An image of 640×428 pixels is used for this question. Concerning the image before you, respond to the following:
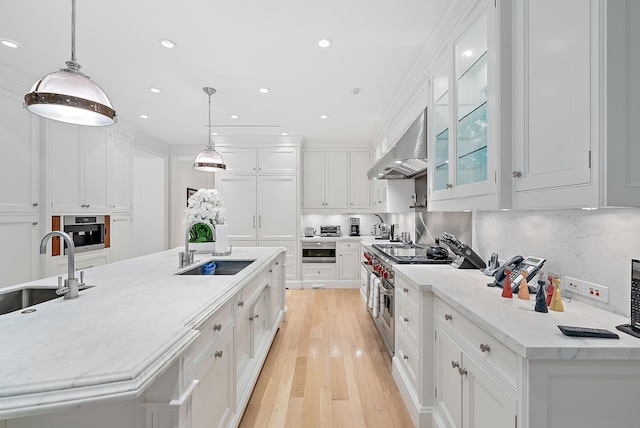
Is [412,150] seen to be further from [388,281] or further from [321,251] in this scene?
[321,251]

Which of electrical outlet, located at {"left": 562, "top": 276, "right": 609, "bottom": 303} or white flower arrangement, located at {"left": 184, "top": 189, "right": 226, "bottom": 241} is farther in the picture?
white flower arrangement, located at {"left": 184, "top": 189, "right": 226, "bottom": 241}

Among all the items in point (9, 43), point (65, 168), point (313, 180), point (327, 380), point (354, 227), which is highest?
point (9, 43)

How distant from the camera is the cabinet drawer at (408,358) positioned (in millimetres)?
1918

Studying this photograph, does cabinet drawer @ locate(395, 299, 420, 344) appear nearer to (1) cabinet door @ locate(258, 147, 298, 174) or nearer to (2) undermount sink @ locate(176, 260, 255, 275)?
(2) undermount sink @ locate(176, 260, 255, 275)

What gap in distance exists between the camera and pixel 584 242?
137 centimetres

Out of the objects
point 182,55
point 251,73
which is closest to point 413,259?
point 251,73

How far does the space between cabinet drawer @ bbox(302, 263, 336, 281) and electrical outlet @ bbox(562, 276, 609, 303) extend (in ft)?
13.4

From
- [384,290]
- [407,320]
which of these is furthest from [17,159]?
[407,320]

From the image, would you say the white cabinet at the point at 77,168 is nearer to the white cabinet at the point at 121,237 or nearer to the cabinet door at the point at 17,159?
the cabinet door at the point at 17,159

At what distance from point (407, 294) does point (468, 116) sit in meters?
1.27

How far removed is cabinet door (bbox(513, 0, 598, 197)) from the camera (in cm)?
102

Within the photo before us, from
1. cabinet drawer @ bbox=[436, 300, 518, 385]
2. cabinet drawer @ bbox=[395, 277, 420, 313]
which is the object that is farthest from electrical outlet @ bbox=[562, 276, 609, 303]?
cabinet drawer @ bbox=[395, 277, 420, 313]

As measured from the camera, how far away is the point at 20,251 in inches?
118

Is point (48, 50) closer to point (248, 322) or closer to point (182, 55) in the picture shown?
point (182, 55)
